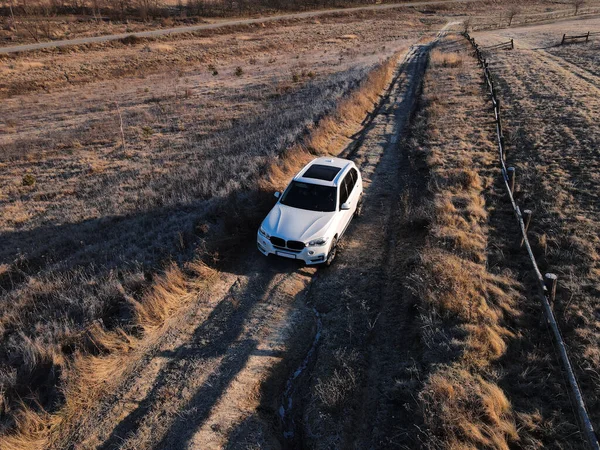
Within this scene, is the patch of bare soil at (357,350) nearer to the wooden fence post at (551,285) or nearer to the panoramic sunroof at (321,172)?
the panoramic sunroof at (321,172)

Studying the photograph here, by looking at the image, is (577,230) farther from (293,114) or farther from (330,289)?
(293,114)

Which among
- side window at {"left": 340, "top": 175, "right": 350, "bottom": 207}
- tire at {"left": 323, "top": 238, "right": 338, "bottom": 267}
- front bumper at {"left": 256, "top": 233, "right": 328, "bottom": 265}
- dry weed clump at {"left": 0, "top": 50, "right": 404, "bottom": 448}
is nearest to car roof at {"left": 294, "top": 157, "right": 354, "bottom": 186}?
side window at {"left": 340, "top": 175, "right": 350, "bottom": 207}

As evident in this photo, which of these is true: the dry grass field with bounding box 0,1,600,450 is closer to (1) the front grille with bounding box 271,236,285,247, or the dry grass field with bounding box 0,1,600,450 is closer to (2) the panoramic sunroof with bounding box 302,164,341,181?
(1) the front grille with bounding box 271,236,285,247

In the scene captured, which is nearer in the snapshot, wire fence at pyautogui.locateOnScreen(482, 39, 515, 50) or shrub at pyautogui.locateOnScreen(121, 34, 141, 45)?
wire fence at pyautogui.locateOnScreen(482, 39, 515, 50)

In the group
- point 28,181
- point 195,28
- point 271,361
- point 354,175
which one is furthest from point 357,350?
point 195,28

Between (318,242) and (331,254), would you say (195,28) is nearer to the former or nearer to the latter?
(331,254)

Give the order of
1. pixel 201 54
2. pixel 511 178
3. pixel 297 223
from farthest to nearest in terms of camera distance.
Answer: pixel 201 54 < pixel 511 178 < pixel 297 223
